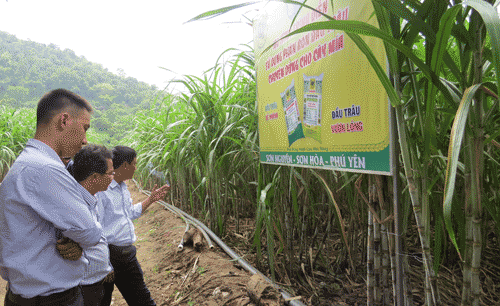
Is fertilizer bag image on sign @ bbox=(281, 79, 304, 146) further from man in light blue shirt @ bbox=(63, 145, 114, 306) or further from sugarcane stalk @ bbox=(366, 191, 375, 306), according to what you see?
man in light blue shirt @ bbox=(63, 145, 114, 306)

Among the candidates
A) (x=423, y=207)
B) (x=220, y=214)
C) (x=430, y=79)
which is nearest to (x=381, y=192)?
(x=423, y=207)

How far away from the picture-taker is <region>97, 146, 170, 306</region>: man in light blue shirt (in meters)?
1.27

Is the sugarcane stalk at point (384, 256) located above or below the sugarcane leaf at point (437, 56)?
below

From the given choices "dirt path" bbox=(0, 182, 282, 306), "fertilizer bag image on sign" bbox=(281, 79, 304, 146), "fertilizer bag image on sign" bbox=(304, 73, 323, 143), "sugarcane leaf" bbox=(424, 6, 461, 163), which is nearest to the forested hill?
"dirt path" bbox=(0, 182, 282, 306)

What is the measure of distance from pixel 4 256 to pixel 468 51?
1171 millimetres

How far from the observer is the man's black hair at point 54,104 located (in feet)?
2.72

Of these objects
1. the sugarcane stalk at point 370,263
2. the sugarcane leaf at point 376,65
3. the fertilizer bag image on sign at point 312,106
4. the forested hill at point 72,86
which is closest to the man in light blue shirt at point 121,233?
the fertilizer bag image on sign at point 312,106

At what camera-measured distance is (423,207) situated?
594 millimetres

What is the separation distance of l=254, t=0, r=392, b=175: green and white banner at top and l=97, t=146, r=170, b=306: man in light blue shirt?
2.40 ft

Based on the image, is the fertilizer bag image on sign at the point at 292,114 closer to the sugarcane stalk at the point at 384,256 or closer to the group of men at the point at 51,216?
the sugarcane stalk at the point at 384,256

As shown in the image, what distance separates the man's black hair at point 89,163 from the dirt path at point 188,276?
A: 0.82 m

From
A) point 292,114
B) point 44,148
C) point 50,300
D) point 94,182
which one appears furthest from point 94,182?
point 292,114

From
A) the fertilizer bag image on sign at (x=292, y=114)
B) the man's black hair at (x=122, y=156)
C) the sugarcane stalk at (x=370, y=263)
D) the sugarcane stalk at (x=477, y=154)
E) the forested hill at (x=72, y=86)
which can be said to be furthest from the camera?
the forested hill at (x=72, y=86)

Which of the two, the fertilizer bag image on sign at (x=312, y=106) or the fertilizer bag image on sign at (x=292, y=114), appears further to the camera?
the fertilizer bag image on sign at (x=292, y=114)
